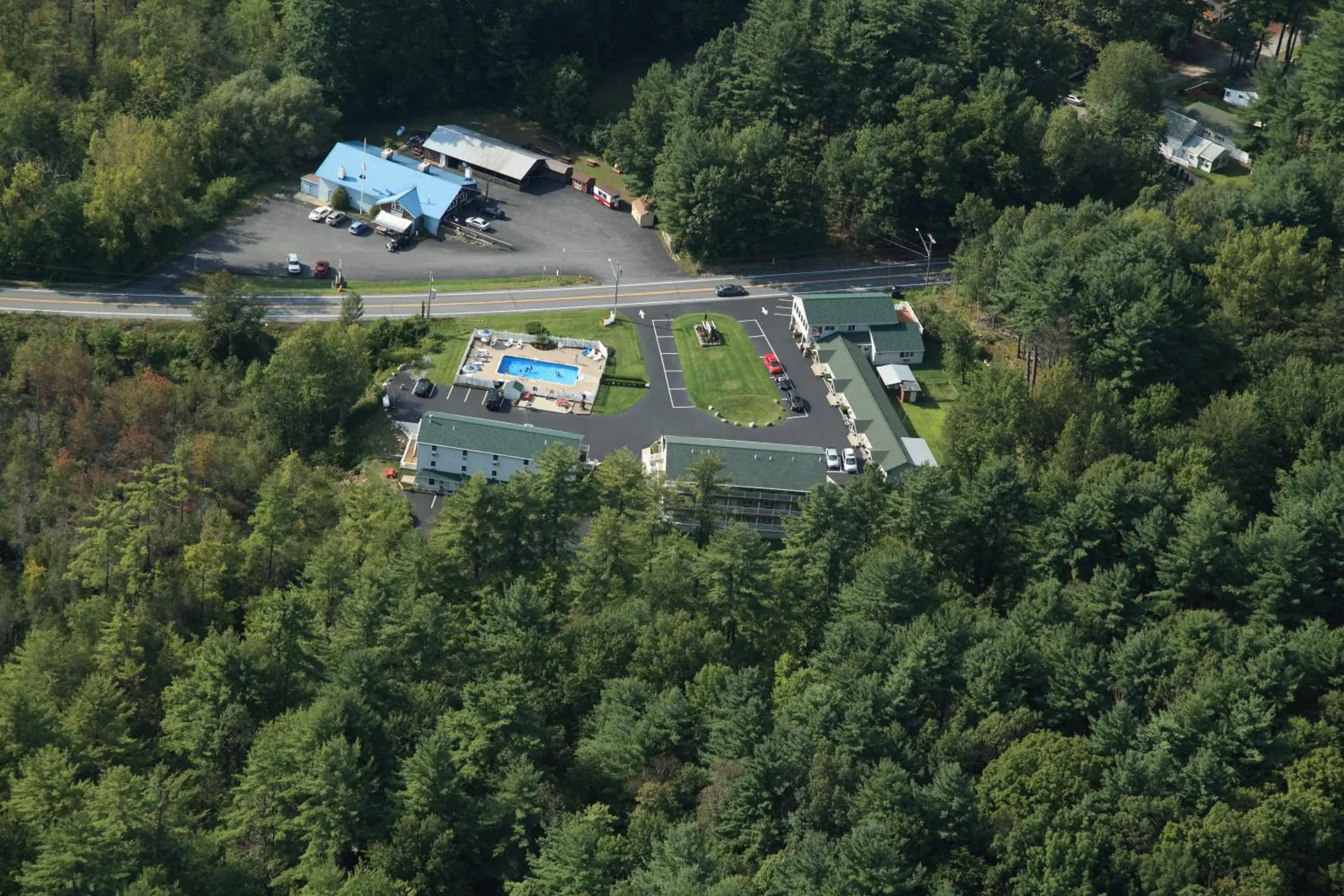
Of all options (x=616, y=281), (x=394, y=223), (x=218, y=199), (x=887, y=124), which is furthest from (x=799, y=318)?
(x=218, y=199)

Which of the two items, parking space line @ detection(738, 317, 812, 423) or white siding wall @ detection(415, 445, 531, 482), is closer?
white siding wall @ detection(415, 445, 531, 482)

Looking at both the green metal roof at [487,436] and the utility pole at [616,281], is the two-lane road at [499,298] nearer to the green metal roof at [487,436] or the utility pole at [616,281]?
the utility pole at [616,281]

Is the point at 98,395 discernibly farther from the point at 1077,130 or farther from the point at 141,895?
the point at 1077,130

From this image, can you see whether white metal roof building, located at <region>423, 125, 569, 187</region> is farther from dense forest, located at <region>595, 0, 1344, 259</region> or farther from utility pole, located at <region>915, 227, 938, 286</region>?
utility pole, located at <region>915, 227, 938, 286</region>

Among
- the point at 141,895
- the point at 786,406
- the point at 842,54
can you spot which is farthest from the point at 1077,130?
the point at 141,895

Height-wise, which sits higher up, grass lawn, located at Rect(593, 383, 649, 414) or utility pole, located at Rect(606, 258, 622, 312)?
utility pole, located at Rect(606, 258, 622, 312)

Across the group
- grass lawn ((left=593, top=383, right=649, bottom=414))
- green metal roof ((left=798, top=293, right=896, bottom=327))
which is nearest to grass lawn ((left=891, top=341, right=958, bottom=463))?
green metal roof ((left=798, top=293, right=896, bottom=327))

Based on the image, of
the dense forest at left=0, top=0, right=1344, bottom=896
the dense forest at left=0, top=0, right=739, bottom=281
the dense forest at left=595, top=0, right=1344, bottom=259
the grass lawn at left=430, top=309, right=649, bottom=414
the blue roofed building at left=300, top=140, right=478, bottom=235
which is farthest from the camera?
the blue roofed building at left=300, top=140, right=478, bottom=235
